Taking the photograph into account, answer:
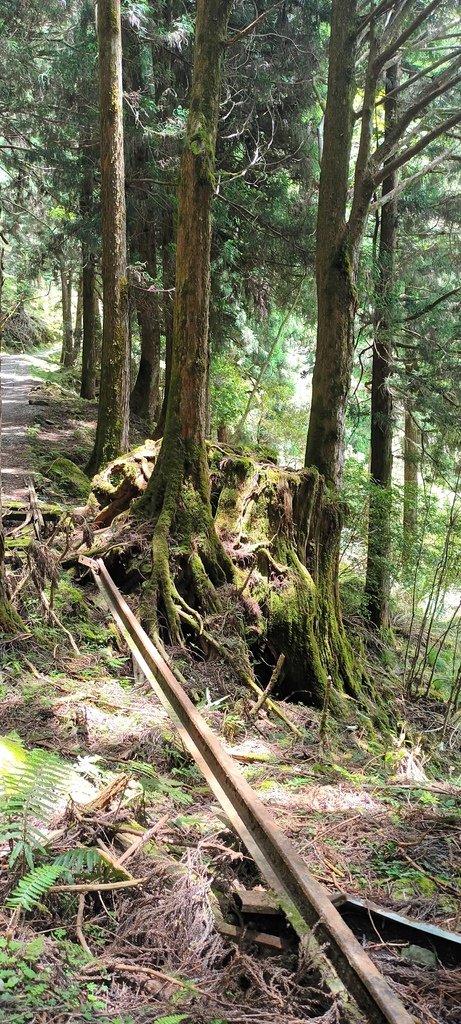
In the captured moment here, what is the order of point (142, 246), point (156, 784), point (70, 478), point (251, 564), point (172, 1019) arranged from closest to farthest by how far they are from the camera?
point (172, 1019), point (156, 784), point (251, 564), point (70, 478), point (142, 246)

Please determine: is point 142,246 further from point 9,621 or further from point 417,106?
point 9,621

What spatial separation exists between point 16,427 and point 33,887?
13.8m

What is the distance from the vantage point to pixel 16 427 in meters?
15.1

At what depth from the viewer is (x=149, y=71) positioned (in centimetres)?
1357

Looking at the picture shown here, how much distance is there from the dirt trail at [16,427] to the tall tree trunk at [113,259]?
1.50 metres

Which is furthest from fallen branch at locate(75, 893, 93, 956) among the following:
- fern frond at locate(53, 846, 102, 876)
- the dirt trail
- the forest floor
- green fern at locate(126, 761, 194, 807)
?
the dirt trail

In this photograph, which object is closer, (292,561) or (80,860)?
(80,860)

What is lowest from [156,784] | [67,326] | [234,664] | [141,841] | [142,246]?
[234,664]

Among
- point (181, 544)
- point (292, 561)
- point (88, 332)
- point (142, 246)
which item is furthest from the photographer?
point (88, 332)

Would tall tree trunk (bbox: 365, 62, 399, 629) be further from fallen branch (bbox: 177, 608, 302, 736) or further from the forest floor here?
fallen branch (bbox: 177, 608, 302, 736)

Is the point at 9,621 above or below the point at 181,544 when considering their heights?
below

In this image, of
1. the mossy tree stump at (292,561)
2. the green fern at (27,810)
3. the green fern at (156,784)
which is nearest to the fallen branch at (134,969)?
the green fern at (27,810)

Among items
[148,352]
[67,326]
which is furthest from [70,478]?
[67,326]

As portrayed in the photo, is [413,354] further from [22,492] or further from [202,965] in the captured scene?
[202,965]
